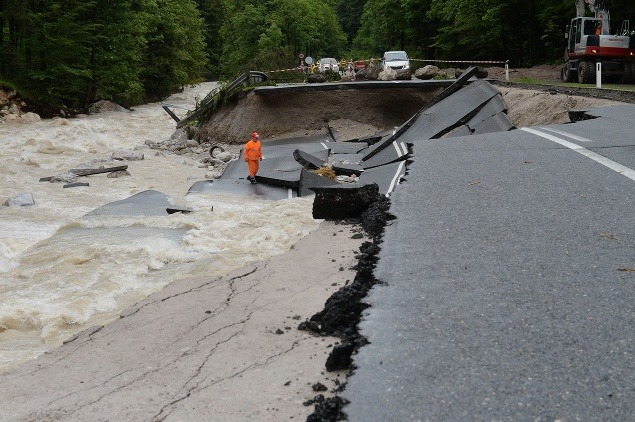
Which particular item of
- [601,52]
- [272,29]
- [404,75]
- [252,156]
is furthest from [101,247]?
[272,29]

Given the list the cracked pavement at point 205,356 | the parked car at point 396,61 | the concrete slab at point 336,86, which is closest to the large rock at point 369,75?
the concrete slab at point 336,86

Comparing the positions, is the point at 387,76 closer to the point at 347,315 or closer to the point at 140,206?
the point at 140,206

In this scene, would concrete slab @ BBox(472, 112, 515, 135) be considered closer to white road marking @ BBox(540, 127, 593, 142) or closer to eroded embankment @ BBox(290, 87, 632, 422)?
white road marking @ BBox(540, 127, 593, 142)

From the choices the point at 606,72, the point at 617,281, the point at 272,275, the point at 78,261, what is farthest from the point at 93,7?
the point at 617,281

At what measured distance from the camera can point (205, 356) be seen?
5273 mm

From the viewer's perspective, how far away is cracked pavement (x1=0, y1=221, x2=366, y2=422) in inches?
170

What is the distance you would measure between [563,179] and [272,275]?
3.45 metres

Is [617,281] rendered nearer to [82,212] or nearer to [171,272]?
[171,272]

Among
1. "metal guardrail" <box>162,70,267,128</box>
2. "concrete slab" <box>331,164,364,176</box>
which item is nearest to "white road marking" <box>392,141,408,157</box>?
"concrete slab" <box>331,164,364,176</box>

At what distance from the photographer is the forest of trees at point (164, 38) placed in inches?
1513

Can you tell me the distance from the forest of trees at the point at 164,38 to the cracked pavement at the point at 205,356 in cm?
3103

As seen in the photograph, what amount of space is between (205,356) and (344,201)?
359 cm

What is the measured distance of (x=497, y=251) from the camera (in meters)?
5.66

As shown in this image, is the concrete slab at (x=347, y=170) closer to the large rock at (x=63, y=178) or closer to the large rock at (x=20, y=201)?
the large rock at (x=20, y=201)
